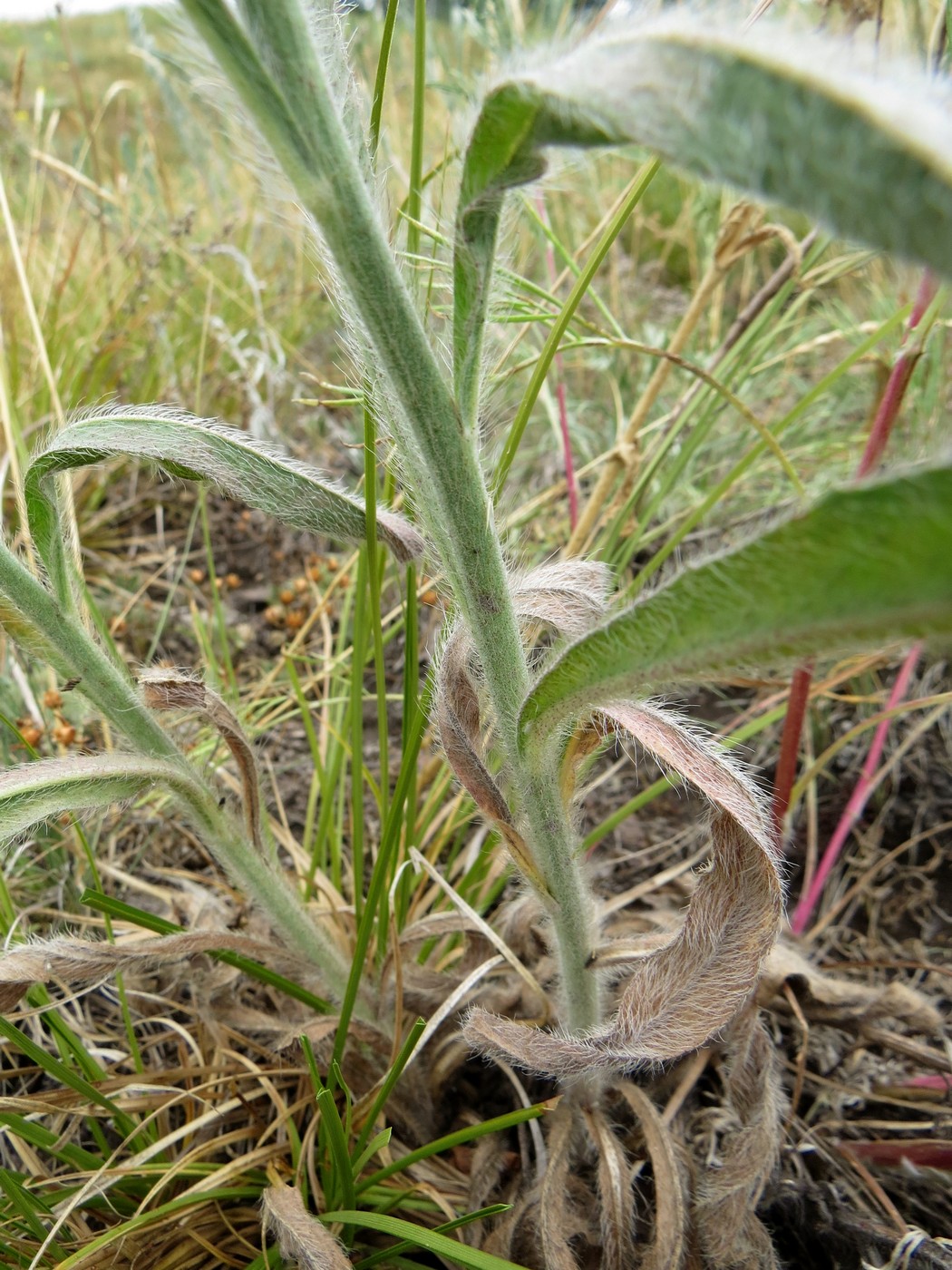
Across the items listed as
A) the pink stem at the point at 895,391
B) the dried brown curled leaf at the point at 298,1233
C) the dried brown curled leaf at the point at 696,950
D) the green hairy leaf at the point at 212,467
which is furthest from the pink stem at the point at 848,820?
the green hairy leaf at the point at 212,467

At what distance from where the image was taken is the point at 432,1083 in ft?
2.69

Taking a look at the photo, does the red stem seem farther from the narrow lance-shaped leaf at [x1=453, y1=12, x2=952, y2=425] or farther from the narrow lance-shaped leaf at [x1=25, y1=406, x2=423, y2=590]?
the narrow lance-shaped leaf at [x1=453, y1=12, x2=952, y2=425]

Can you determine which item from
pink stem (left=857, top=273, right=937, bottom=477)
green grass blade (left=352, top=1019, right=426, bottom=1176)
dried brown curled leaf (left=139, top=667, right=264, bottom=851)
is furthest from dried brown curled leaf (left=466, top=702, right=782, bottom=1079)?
pink stem (left=857, top=273, right=937, bottom=477)

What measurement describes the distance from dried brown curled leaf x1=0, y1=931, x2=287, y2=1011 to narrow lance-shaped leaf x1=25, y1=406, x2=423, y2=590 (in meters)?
0.27

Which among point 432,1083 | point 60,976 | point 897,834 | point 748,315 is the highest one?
point 748,315

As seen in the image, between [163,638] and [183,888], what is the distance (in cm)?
50

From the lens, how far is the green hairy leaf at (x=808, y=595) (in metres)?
0.25

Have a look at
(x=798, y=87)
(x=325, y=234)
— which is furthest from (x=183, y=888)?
(x=798, y=87)

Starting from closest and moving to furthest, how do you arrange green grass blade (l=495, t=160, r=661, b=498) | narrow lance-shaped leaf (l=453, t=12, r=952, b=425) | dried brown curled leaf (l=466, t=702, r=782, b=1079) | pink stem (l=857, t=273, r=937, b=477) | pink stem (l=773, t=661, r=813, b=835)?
1. narrow lance-shaped leaf (l=453, t=12, r=952, b=425)
2. dried brown curled leaf (l=466, t=702, r=782, b=1079)
3. green grass blade (l=495, t=160, r=661, b=498)
4. pink stem (l=857, t=273, r=937, b=477)
5. pink stem (l=773, t=661, r=813, b=835)

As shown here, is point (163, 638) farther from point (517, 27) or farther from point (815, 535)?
point (815, 535)

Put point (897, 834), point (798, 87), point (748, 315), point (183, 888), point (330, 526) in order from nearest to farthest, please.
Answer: point (798, 87) < point (330, 526) < point (748, 315) < point (183, 888) < point (897, 834)

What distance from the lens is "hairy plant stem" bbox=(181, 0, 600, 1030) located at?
0.34 m

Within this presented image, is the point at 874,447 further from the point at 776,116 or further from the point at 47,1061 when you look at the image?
the point at 47,1061

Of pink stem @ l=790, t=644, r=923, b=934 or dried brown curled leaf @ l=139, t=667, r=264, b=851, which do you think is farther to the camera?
pink stem @ l=790, t=644, r=923, b=934
